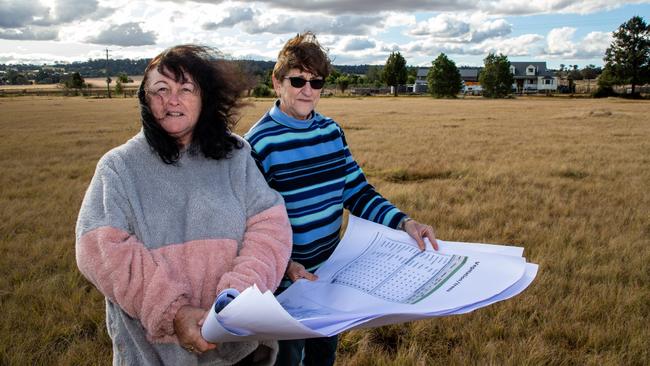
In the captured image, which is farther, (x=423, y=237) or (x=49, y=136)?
(x=49, y=136)

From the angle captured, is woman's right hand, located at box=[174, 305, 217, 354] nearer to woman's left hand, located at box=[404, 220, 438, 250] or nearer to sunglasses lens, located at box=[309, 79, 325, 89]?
woman's left hand, located at box=[404, 220, 438, 250]

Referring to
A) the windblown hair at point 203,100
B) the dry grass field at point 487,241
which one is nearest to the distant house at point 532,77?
the dry grass field at point 487,241

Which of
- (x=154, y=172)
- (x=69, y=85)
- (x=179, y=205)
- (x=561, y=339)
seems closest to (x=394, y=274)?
(x=179, y=205)

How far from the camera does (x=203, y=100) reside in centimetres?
178

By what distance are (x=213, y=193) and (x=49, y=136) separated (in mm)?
19826

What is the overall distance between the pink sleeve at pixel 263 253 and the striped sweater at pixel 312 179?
455 millimetres

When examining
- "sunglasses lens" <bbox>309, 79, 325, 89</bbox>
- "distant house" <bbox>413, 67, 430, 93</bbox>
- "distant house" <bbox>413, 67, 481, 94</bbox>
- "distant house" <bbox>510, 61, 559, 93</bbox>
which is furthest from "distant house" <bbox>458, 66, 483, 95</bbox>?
"sunglasses lens" <bbox>309, 79, 325, 89</bbox>

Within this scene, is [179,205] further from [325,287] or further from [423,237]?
[423,237]

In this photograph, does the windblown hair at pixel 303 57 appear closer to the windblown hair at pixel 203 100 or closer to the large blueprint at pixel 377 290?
the windblown hair at pixel 203 100

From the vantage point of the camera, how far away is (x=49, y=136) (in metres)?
18.7

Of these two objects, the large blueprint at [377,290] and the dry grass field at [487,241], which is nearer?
the large blueprint at [377,290]

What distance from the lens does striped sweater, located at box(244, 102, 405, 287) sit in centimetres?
219

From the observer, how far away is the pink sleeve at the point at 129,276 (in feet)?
4.69

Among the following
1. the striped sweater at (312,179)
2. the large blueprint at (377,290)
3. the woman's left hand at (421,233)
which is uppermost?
the striped sweater at (312,179)
